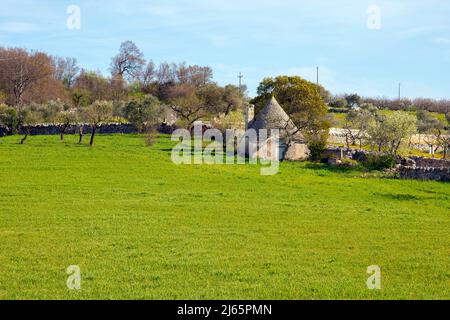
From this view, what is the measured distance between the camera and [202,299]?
967cm

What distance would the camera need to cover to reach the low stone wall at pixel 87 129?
5312 centimetres

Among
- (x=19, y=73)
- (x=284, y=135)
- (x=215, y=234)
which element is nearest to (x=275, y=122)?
(x=284, y=135)

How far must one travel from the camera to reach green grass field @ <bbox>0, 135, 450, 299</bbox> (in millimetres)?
10555

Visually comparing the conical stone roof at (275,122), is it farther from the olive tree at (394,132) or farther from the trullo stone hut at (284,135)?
the olive tree at (394,132)

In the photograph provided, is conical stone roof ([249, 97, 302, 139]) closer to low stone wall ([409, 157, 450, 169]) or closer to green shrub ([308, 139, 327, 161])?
green shrub ([308, 139, 327, 161])

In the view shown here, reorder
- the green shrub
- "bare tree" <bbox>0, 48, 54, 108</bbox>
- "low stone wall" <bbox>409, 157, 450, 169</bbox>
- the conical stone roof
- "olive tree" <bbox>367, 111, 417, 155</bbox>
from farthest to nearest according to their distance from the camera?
"bare tree" <bbox>0, 48, 54, 108</bbox> < the conical stone roof < the green shrub < "olive tree" <bbox>367, 111, 417, 155</bbox> < "low stone wall" <bbox>409, 157, 450, 169</bbox>

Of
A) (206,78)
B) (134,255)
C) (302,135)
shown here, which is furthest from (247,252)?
Answer: (206,78)

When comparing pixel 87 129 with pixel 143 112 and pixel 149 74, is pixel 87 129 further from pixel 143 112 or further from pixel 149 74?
pixel 149 74

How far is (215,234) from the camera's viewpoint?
49.5 feet

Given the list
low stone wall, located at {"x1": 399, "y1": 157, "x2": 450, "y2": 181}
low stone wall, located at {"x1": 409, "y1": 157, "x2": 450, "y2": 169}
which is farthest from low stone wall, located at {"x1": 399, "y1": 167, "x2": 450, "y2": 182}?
low stone wall, located at {"x1": 409, "y1": 157, "x2": 450, "y2": 169}

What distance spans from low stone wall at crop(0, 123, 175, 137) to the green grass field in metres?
25.5

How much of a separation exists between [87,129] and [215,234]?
4216 centimetres
